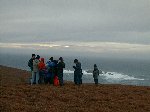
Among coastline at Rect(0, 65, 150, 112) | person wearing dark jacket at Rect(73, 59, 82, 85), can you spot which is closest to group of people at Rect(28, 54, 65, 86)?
person wearing dark jacket at Rect(73, 59, 82, 85)

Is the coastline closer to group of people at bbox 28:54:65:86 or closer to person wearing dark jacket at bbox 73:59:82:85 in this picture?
group of people at bbox 28:54:65:86

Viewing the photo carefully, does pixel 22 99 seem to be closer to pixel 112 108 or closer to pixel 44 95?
pixel 44 95

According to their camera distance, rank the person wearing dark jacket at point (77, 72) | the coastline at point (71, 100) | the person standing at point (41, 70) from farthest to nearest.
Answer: the person wearing dark jacket at point (77, 72)
the person standing at point (41, 70)
the coastline at point (71, 100)

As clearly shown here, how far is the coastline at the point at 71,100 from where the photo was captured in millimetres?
20250

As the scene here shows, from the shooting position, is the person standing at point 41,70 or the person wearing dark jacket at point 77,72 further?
the person wearing dark jacket at point 77,72

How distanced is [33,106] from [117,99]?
20.6 ft

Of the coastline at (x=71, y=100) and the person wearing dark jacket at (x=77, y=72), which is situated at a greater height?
the person wearing dark jacket at (x=77, y=72)

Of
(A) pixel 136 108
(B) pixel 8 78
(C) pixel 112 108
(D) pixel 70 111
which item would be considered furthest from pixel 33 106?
(B) pixel 8 78

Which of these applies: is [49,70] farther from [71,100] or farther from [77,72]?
[71,100]

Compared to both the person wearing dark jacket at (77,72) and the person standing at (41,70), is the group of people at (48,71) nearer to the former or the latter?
the person standing at (41,70)

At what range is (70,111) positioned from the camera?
64.4ft

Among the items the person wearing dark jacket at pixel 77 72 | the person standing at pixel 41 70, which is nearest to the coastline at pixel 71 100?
the person standing at pixel 41 70

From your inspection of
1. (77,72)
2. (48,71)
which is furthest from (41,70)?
(77,72)

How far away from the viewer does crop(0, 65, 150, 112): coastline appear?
66.4 ft
